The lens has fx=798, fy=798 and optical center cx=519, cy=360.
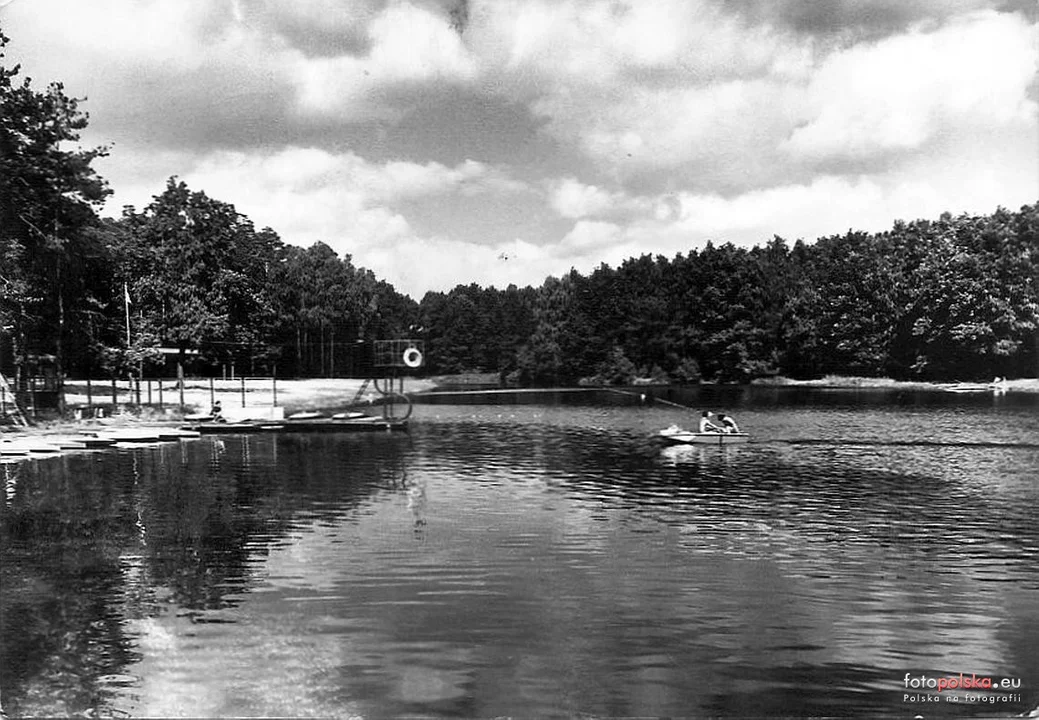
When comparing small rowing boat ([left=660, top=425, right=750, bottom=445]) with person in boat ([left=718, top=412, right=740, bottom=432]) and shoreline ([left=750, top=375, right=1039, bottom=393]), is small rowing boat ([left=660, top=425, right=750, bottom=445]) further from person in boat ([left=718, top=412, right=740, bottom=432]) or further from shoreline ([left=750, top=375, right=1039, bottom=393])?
shoreline ([left=750, top=375, right=1039, bottom=393])

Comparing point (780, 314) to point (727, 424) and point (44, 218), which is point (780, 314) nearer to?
point (727, 424)

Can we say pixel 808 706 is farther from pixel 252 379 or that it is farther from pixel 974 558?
pixel 252 379

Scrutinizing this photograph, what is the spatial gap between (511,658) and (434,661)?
0.56m

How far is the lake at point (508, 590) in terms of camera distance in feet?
17.5

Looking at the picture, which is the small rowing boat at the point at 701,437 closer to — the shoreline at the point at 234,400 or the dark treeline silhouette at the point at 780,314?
the dark treeline silhouette at the point at 780,314

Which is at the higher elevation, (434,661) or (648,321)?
(648,321)

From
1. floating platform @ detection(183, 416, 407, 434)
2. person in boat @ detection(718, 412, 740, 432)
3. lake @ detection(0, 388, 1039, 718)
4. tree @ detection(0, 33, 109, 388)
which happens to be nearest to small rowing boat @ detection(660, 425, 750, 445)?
person in boat @ detection(718, 412, 740, 432)

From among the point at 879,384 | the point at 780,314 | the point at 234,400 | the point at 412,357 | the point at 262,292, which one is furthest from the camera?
the point at 879,384

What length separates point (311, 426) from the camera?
64.8 ft

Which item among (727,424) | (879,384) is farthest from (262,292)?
(879,384)

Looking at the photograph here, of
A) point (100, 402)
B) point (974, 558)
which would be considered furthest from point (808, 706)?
point (100, 402)

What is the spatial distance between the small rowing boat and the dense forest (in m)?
5.77

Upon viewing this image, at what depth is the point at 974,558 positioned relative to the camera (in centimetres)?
902

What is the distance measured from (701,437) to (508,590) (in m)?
14.0
